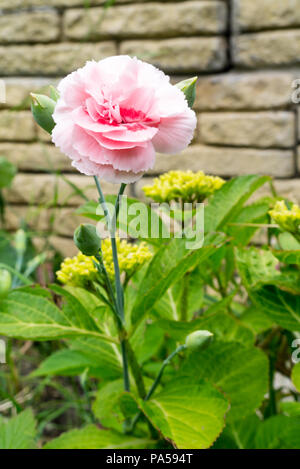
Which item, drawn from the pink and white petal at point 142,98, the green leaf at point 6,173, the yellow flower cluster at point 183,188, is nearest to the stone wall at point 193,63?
the green leaf at point 6,173

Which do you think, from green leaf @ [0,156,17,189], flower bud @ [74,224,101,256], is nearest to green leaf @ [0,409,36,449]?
flower bud @ [74,224,101,256]

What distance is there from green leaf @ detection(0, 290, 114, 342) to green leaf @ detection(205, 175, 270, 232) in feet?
0.61

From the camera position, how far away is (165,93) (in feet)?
1.28

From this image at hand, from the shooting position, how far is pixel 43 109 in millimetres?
419

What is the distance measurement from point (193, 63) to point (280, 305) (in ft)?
3.55

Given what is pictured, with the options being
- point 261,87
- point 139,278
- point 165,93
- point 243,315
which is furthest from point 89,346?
point 261,87

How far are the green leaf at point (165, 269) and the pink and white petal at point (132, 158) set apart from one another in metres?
0.11

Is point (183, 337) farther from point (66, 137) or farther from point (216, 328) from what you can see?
point (66, 137)

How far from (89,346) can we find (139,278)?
11cm

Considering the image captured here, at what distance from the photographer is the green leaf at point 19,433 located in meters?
0.61

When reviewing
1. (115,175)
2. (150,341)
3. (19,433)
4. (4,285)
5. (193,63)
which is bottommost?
(19,433)

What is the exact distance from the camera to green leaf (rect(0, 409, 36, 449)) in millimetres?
611

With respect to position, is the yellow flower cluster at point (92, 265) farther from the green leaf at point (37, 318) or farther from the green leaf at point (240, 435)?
the green leaf at point (240, 435)

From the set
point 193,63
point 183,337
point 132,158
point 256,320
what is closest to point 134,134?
point 132,158
